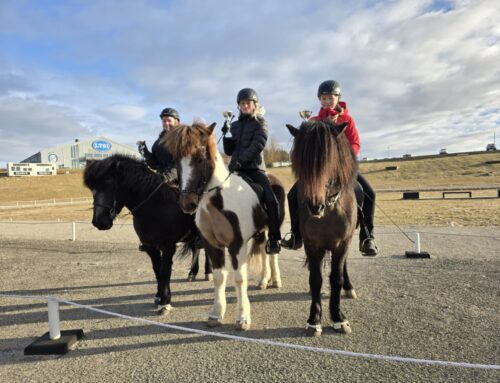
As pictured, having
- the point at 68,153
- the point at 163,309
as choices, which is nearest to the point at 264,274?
the point at 163,309

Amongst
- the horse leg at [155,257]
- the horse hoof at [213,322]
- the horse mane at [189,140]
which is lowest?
the horse hoof at [213,322]

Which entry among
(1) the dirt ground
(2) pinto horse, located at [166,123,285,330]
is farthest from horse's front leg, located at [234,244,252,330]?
(1) the dirt ground

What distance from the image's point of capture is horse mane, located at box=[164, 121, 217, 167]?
12.5ft

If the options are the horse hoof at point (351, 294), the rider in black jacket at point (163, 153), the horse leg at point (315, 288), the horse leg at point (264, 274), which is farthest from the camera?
the horse leg at point (264, 274)

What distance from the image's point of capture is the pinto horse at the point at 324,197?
346 centimetres

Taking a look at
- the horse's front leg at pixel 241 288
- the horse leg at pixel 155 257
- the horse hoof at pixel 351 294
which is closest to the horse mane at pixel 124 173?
the horse leg at pixel 155 257

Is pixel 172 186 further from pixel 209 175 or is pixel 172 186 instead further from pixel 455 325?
pixel 455 325

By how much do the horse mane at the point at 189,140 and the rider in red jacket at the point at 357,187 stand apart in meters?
1.36

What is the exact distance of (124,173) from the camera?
16.7ft

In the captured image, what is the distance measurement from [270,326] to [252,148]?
2.45 m

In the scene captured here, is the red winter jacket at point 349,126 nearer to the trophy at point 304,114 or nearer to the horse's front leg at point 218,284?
the trophy at point 304,114

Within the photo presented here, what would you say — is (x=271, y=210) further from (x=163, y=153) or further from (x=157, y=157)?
(x=157, y=157)

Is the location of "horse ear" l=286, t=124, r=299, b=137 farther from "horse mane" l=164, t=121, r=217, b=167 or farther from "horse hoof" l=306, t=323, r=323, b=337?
"horse hoof" l=306, t=323, r=323, b=337

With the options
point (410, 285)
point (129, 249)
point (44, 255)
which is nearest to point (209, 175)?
point (410, 285)
